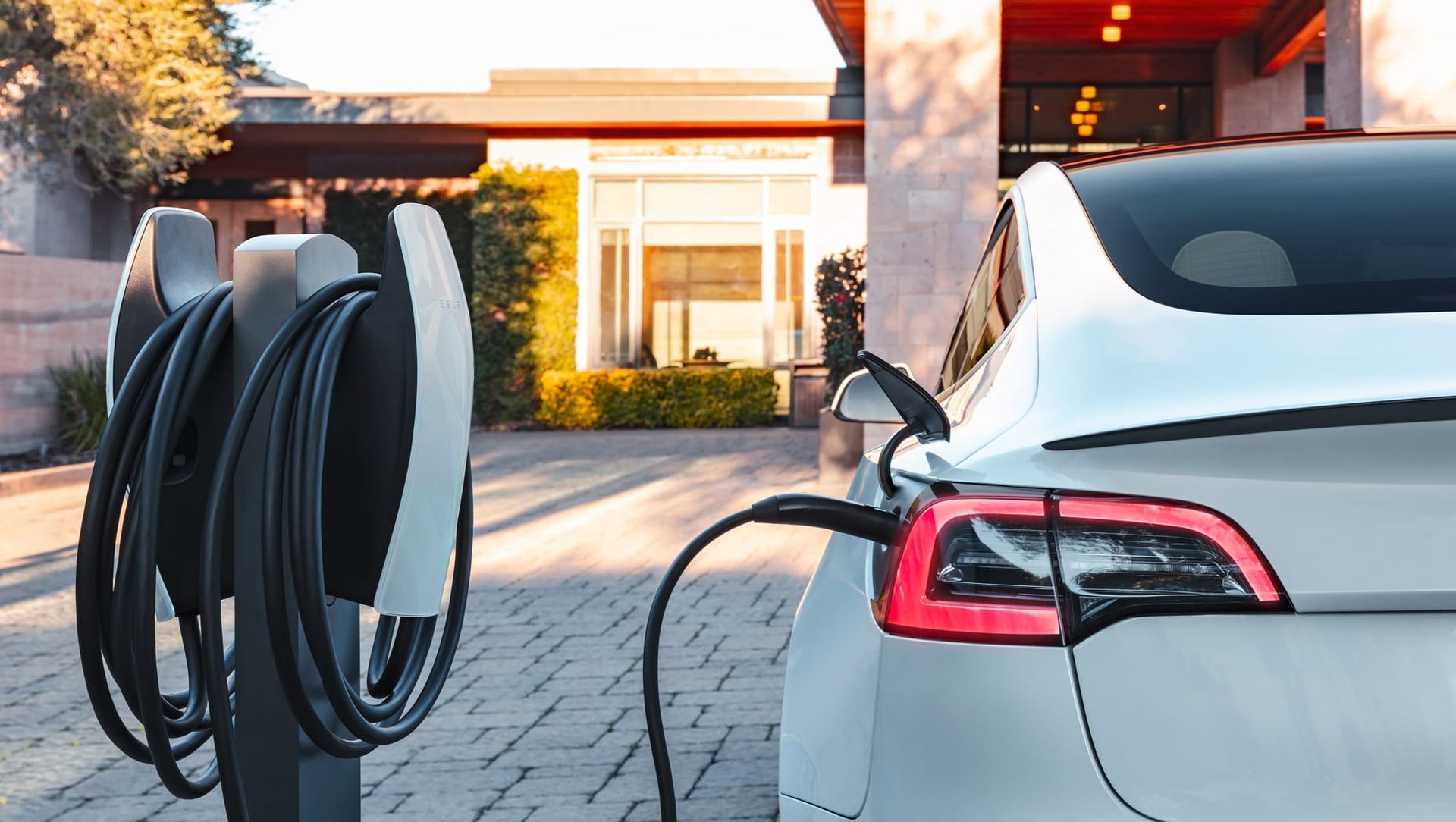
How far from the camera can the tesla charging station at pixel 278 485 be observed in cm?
213

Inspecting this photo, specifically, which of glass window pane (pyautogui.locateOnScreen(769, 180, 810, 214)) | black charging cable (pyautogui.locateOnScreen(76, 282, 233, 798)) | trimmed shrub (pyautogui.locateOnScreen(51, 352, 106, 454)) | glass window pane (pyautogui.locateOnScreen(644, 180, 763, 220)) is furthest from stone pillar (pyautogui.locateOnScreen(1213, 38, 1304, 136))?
black charging cable (pyautogui.locateOnScreen(76, 282, 233, 798))

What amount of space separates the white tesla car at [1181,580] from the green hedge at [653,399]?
17.0 m

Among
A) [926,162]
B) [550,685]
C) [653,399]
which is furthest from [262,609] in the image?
[653,399]

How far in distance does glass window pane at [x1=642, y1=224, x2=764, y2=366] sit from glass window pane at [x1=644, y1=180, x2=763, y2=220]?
21cm

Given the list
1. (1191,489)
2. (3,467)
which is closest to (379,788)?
(1191,489)

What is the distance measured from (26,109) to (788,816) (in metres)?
15.3

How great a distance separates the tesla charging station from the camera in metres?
2.13

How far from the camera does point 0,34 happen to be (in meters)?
13.7

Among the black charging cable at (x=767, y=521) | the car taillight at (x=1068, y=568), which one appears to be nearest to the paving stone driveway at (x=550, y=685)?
the black charging cable at (x=767, y=521)

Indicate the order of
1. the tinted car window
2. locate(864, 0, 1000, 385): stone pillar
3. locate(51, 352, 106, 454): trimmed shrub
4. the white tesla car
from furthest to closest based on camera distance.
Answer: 1. locate(51, 352, 106, 454): trimmed shrub
2. locate(864, 0, 1000, 385): stone pillar
3. the tinted car window
4. the white tesla car

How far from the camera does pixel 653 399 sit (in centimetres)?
1903

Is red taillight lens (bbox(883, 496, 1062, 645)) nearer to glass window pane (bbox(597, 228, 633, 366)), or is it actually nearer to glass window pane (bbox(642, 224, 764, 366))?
glass window pane (bbox(642, 224, 764, 366))

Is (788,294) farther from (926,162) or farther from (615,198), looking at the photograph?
(926,162)

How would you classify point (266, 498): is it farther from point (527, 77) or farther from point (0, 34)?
point (527, 77)
